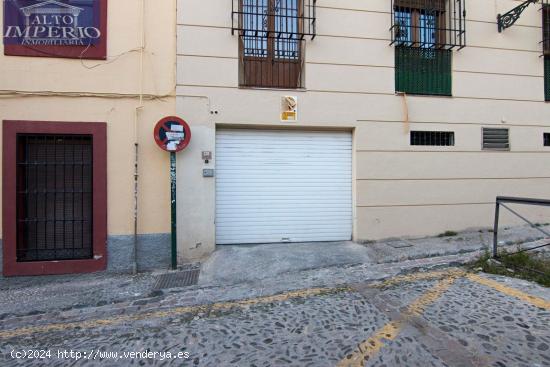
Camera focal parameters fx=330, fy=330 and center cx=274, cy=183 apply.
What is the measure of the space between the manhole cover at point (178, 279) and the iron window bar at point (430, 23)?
565cm

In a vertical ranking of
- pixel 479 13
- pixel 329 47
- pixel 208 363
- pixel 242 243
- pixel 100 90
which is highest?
pixel 479 13

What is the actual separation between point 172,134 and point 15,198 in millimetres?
2610

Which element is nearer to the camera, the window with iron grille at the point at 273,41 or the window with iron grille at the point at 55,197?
the window with iron grille at the point at 55,197

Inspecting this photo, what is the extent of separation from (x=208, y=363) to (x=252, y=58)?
198 inches

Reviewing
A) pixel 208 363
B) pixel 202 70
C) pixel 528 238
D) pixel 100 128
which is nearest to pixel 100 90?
pixel 100 128

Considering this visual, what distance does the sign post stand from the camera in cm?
525

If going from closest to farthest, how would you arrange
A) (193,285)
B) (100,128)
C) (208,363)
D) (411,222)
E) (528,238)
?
(208,363), (193,285), (100,128), (528,238), (411,222)

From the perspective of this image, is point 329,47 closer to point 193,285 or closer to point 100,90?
point 100,90

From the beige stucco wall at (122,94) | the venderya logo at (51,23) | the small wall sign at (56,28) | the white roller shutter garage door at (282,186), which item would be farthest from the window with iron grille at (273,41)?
the venderya logo at (51,23)

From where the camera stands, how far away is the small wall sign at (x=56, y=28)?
207 inches

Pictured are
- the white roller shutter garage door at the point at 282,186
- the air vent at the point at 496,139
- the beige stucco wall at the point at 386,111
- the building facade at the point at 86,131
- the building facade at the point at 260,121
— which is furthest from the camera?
the air vent at the point at 496,139

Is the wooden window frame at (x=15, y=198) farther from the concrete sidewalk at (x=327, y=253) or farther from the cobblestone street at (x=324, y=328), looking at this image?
the concrete sidewalk at (x=327, y=253)

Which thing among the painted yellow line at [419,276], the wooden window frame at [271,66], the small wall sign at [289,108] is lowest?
the painted yellow line at [419,276]

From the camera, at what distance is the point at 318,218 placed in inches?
245
